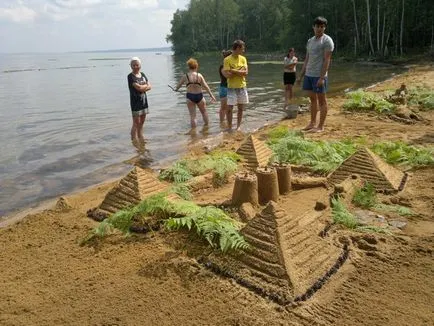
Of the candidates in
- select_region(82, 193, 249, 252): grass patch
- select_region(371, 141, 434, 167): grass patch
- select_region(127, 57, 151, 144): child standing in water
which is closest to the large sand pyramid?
select_region(82, 193, 249, 252): grass patch

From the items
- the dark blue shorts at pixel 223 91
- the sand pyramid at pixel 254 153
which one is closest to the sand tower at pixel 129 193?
the sand pyramid at pixel 254 153

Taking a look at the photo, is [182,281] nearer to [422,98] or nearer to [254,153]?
[254,153]

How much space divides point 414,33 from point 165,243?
4655 centimetres

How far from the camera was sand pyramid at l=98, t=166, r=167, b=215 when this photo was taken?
4.82 m

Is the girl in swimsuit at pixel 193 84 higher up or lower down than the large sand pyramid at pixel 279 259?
higher up

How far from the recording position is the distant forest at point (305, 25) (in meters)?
41.3

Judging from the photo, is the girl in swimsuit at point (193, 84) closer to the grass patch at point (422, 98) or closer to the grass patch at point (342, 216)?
the grass patch at point (422, 98)

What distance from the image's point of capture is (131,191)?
4891 millimetres

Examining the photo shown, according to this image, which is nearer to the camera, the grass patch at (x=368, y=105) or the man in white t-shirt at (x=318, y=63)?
the man in white t-shirt at (x=318, y=63)

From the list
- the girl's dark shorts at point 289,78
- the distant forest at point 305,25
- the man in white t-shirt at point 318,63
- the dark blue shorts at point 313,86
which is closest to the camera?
the man in white t-shirt at point 318,63

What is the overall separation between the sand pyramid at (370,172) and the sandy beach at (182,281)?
538mm

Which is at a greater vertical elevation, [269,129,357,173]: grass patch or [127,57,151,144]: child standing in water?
[127,57,151,144]: child standing in water

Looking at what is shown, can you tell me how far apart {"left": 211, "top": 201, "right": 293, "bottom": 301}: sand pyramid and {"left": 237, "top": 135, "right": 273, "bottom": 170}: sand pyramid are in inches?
105

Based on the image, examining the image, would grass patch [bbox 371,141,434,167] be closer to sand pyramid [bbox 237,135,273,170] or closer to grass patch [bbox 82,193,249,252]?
sand pyramid [bbox 237,135,273,170]
